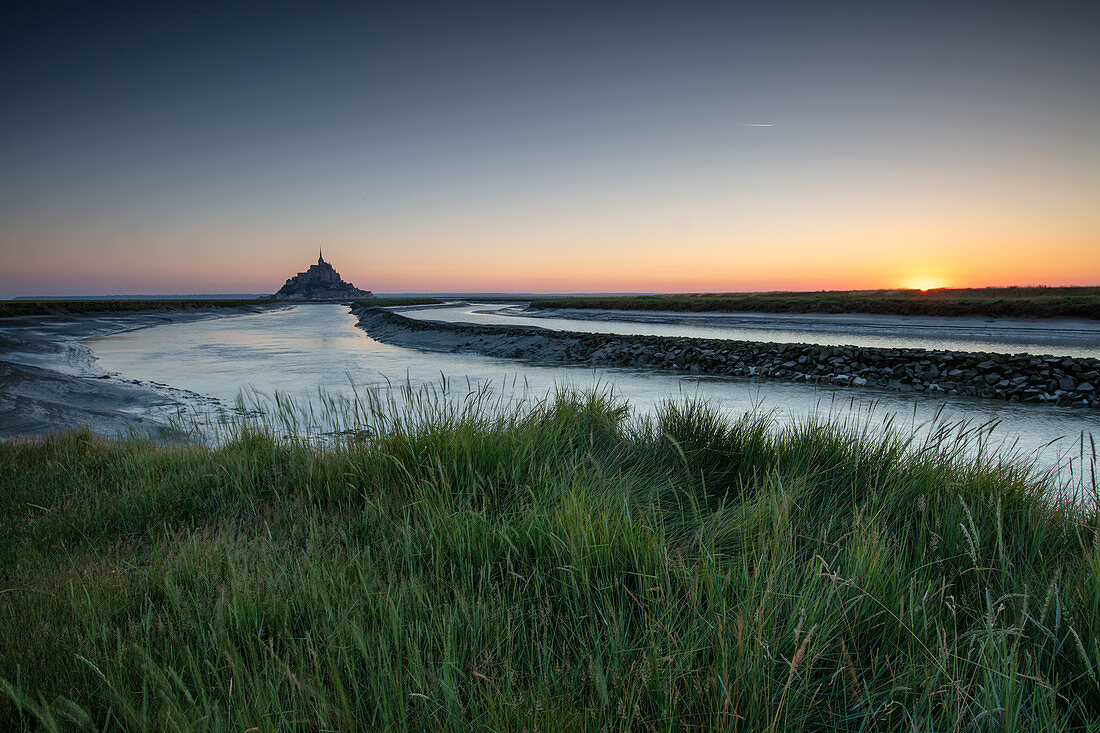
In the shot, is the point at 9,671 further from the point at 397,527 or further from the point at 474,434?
the point at 474,434

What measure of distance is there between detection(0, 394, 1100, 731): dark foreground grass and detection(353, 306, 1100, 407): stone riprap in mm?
5446

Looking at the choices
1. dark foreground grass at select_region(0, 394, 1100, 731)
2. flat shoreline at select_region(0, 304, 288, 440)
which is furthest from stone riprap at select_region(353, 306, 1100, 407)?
flat shoreline at select_region(0, 304, 288, 440)

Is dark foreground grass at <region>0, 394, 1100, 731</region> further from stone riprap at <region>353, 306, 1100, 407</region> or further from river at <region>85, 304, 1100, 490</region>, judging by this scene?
stone riprap at <region>353, 306, 1100, 407</region>

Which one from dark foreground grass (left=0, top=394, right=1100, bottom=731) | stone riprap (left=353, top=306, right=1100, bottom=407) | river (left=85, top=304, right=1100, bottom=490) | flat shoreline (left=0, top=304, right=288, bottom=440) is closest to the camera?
dark foreground grass (left=0, top=394, right=1100, bottom=731)

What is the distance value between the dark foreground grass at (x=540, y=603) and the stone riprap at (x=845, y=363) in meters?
5.45

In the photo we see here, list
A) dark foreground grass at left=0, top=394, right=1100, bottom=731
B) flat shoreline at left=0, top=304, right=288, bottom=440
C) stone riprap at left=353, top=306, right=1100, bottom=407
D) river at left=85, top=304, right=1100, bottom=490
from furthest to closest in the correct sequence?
stone riprap at left=353, top=306, right=1100, bottom=407 < flat shoreline at left=0, top=304, right=288, bottom=440 < river at left=85, top=304, right=1100, bottom=490 < dark foreground grass at left=0, top=394, right=1100, bottom=731

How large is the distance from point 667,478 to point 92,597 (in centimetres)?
347

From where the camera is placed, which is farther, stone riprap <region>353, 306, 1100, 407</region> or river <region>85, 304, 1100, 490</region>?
stone riprap <region>353, 306, 1100, 407</region>

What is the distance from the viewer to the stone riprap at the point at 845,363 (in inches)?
431

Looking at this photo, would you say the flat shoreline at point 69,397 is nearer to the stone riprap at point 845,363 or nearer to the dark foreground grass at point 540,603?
the dark foreground grass at point 540,603

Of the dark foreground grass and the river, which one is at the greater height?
the dark foreground grass

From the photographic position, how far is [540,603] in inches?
80.7

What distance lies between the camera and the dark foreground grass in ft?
5.09

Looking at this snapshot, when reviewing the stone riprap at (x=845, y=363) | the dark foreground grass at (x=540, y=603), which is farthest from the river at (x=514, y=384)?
the dark foreground grass at (x=540, y=603)
